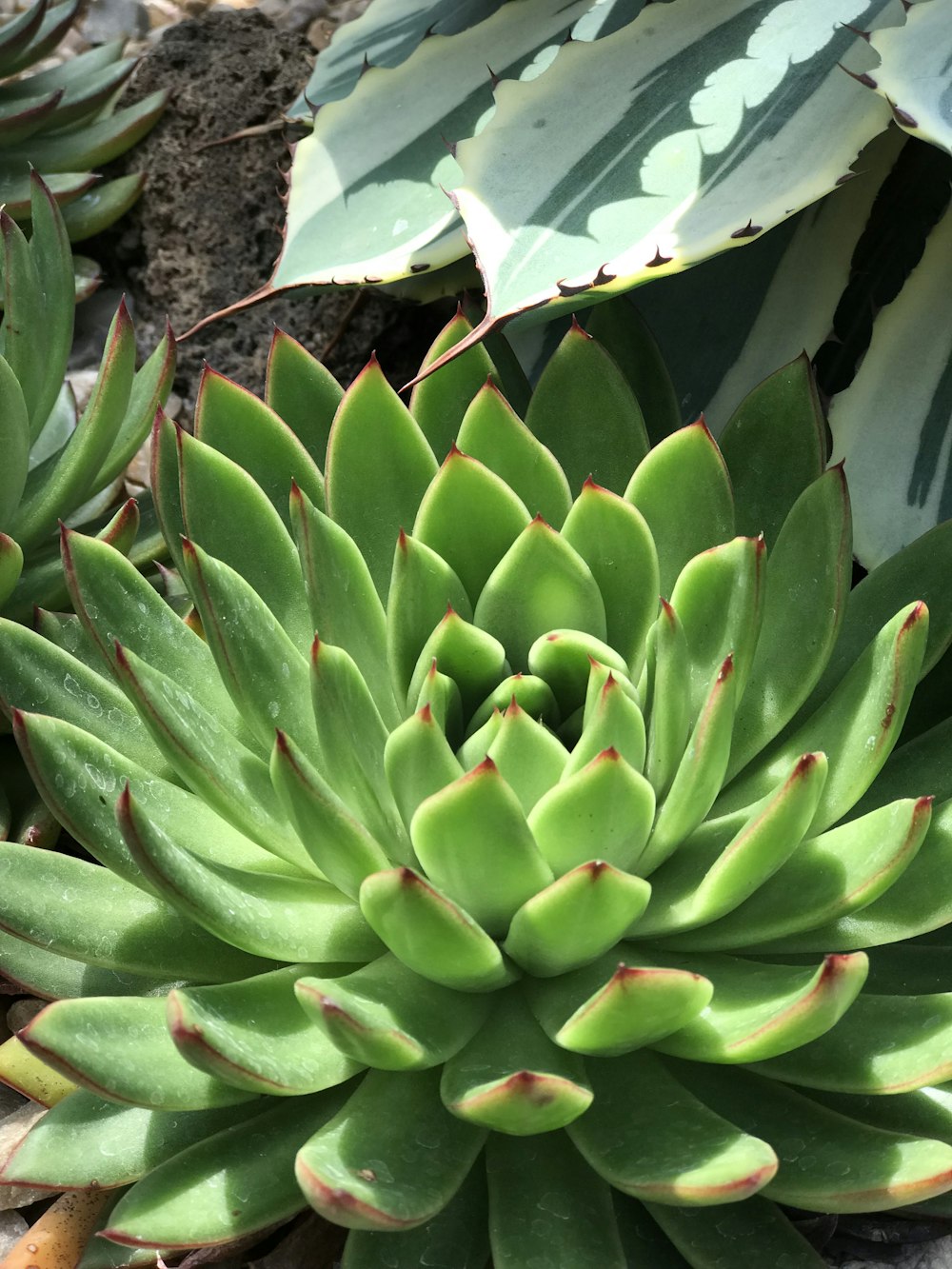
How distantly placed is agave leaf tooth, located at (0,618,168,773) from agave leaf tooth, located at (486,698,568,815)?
0.31 meters

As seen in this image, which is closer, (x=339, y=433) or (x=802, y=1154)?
(x=802, y=1154)

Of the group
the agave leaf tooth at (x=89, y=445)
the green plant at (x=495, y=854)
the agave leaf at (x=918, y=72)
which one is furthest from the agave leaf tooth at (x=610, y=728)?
the agave leaf tooth at (x=89, y=445)

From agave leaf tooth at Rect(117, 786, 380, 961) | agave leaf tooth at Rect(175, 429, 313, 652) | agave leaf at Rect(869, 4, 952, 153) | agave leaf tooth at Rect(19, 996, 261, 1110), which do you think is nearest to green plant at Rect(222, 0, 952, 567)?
agave leaf at Rect(869, 4, 952, 153)

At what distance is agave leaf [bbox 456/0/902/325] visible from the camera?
918 millimetres

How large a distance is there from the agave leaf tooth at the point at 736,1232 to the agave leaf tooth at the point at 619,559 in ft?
1.17

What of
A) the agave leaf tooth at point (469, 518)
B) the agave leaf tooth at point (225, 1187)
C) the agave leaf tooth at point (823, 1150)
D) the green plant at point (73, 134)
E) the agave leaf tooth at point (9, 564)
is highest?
the green plant at point (73, 134)

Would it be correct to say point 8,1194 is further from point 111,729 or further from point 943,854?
point 943,854

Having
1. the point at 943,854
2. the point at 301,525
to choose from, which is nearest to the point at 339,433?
the point at 301,525

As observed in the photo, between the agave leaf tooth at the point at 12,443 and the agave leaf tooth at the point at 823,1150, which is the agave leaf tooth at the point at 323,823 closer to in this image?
the agave leaf tooth at the point at 823,1150

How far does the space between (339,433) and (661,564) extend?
0.26 m

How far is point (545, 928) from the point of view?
2.33 feet

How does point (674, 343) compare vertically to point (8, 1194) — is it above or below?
above

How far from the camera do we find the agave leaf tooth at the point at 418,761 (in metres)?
0.73

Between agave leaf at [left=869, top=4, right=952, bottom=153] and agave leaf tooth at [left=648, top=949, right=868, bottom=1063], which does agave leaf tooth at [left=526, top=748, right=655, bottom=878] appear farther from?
agave leaf at [left=869, top=4, right=952, bottom=153]
